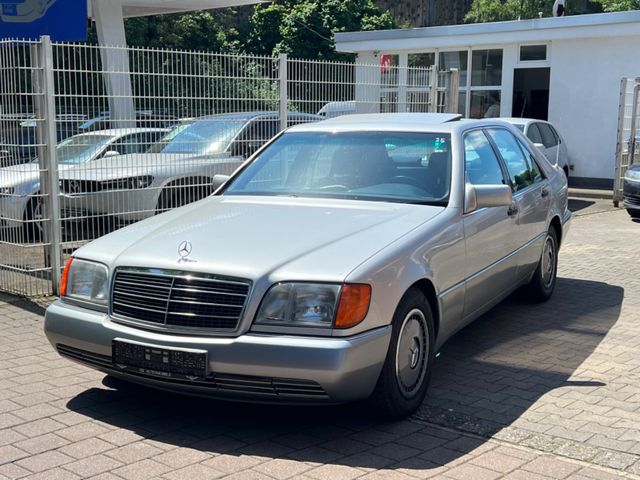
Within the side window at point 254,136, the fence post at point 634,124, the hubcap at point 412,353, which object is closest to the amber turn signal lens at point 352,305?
the hubcap at point 412,353

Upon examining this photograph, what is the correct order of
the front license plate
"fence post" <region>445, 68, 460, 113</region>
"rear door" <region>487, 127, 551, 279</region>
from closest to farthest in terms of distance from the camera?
1. the front license plate
2. "rear door" <region>487, 127, 551, 279</region>
3. "fence post" <region>445, 68, 460, 113</region>

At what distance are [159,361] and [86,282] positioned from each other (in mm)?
817

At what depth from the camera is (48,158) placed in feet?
24.2

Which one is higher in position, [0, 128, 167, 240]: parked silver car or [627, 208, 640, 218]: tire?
[0, 128, 167, 240]: parked silver car

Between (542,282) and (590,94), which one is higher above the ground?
(590,94)

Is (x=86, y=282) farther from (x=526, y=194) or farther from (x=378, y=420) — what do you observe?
(x=526, y=194)

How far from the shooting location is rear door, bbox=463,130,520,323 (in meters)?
5.42

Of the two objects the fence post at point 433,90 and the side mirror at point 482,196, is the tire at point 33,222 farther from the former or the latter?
the fence post at point 433,90

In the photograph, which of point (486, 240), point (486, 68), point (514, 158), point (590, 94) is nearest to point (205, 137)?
point (514, 158)

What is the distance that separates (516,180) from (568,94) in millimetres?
13804

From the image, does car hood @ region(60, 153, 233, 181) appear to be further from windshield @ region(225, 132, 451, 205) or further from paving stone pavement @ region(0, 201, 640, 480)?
windshield @ region(225, 132, 451, 205)

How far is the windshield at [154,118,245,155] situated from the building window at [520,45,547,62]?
1280 centimetres

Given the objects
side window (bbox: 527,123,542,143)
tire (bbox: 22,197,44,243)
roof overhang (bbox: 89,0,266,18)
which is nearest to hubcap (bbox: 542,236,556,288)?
tire (bbox: 22,197,44,243)

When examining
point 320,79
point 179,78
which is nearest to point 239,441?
point 179,78
